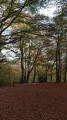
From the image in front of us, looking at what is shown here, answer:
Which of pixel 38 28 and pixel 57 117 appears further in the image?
pixel 38 28

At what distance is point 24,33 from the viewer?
22.3 feet

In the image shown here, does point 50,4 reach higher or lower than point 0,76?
higher

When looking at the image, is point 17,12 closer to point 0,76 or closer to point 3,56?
point 3,56

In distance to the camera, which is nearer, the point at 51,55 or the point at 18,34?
the point at 18,34

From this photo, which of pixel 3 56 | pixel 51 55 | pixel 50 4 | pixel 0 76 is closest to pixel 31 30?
pixel 50 4

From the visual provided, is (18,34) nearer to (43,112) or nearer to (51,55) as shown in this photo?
(43,112)

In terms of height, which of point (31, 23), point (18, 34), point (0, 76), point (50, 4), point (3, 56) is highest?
point (50, 4)

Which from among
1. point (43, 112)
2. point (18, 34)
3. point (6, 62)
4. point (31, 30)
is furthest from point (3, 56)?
point (43, 112)

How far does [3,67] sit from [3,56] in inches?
62.6

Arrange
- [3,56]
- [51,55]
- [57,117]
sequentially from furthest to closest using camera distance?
[51,55] < [3,56] < [57,117]

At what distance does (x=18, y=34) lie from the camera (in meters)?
6.99

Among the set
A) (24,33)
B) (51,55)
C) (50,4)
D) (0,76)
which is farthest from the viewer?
(51,55)

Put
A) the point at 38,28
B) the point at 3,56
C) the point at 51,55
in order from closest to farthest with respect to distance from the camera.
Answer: the point at 38,28
the point at 3,56
the point at 51,55

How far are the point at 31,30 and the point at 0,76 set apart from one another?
36.1 feet
